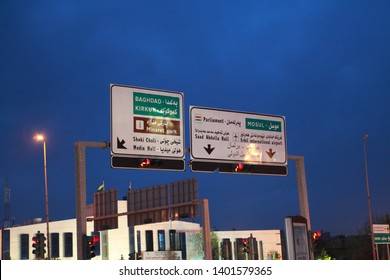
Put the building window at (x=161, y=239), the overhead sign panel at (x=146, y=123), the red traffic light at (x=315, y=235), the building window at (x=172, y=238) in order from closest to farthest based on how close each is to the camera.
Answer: the overhead sign panel at (x=146, y=123)
the red traffic light at (x=315, y=235)
the building window at (x=172, y=238)
the building window at (x=161, y=239)

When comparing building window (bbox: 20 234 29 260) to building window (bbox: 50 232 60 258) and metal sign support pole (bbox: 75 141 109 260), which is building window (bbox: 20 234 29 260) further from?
metal sign support pole (bbox: 75 141 109 260)

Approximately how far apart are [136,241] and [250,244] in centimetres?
3611

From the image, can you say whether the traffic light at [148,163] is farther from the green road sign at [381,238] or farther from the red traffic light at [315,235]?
the green road sign at [381,238]

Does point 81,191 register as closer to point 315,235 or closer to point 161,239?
point 315,235

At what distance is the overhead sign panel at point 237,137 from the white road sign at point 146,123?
2.83 feet

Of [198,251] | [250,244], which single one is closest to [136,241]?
[198,251]

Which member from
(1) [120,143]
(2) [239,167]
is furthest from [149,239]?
(1) [120,143]

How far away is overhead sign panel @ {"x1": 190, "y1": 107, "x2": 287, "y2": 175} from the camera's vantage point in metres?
23.0

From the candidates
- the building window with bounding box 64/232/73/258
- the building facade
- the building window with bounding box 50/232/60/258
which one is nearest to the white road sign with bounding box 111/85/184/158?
the building facade

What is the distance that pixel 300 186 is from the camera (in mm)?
27625

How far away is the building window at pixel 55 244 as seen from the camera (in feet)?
235

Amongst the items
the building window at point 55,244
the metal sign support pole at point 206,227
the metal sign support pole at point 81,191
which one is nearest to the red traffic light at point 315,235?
the metal sign support pole at point 81,191

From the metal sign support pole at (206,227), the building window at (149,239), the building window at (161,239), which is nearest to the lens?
the metal sign support pole at (206,227)

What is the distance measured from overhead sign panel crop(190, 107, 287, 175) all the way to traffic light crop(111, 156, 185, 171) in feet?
2.52
